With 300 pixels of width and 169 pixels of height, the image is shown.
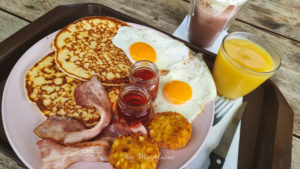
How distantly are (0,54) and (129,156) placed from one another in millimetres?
1070

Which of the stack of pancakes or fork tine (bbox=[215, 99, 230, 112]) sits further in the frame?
fork tine (bbox=[215, 99, 230, 112])

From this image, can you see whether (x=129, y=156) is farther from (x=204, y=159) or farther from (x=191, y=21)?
(x=191, y=21)

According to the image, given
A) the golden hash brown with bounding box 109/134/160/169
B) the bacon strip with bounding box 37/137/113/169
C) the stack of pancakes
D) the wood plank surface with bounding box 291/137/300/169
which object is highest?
the stack of pancakes

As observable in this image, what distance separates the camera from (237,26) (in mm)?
2076

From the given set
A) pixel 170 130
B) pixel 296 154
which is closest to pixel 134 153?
pixel 170 130

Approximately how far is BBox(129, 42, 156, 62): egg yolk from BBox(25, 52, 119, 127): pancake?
0.96 feet

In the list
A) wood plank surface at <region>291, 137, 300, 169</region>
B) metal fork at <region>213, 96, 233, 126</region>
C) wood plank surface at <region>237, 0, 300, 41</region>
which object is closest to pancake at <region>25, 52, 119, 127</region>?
metal fork at <region>213, 96, 233, 126</region>

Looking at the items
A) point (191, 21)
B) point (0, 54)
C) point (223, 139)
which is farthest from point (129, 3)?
point (223, 139)

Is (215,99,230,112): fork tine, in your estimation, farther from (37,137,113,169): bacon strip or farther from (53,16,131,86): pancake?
(37,137,113,169): bacon strip

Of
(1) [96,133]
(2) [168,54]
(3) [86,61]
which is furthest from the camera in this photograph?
(2) [168,54]

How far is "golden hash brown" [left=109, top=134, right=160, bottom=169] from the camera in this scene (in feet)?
3.29

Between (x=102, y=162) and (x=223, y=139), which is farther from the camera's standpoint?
(x=223, y=139)

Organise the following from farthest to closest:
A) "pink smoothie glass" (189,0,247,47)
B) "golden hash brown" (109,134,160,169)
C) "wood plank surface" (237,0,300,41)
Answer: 1. "wood plank surface" (237,0,300,41)
2. "pink smoothie glass" (189,0,247,47)
3. "golden hash brown" (109,134,160,169)

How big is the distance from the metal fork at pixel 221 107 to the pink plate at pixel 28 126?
0.09 m
